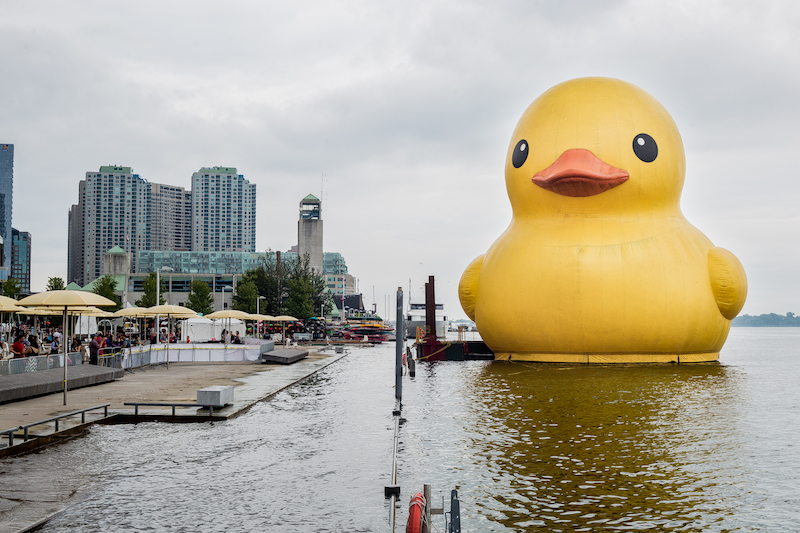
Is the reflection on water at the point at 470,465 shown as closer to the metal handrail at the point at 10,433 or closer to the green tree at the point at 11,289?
the metal handrail at the point at 10,433

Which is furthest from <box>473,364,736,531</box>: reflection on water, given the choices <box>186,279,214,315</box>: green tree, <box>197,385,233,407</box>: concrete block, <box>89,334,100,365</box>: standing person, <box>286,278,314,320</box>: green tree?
<box>186,279,214,315</box>: green tree

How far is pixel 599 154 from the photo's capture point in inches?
1138

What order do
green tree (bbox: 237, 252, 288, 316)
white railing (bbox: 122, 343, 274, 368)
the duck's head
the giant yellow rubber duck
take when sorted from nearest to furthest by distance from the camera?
1. the giant yellow rubber duck
2. the duck's head
3. white railing (bbox: 122, 343, 274, 368)
4. green tree (bbox: 237, 252, 288, 316)

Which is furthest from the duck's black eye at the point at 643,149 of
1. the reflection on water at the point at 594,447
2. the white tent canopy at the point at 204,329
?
the white tent canopy at the point at 204,329

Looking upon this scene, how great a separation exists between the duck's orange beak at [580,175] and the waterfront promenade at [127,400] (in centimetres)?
1218

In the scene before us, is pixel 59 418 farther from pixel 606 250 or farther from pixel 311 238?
pixel 311 238

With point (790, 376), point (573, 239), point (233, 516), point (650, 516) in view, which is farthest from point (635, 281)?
point (233, 516)

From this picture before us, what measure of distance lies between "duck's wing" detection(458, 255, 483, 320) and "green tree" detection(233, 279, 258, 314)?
4121 cm

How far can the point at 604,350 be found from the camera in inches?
1148

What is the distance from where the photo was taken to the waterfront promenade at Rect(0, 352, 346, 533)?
8.66 meters

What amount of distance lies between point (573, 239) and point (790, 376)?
1119cm

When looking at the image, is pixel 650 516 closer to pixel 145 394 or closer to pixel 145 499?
pixel 145 499

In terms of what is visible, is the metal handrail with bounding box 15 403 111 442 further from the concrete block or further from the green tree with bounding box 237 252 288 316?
the green tree with bounding box 237 252 288 316

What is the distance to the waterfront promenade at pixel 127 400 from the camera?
8656mm
